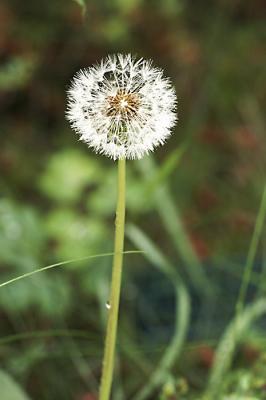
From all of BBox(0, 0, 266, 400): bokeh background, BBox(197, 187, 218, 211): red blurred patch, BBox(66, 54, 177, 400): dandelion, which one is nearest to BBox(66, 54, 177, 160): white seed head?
BBox(66, 54, 177, 400): dandelion

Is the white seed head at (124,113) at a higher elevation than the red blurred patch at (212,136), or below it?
below

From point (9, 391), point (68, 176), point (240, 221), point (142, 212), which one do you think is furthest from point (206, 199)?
point (9, 391)

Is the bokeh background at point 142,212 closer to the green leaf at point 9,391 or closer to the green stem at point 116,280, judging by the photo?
the green leaf at point 9,391

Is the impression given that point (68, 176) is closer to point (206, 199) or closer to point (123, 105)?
point (206, 199)

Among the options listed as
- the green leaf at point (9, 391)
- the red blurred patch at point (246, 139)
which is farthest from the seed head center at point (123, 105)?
the red blurred patch at point (246, 139)

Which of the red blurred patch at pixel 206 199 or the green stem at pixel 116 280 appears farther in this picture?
the red blurred patch at pixel 206 199

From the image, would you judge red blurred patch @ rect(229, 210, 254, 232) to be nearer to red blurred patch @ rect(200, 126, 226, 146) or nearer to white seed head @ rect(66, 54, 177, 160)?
red blurred patch @ rect(200, 126, 226, 146)

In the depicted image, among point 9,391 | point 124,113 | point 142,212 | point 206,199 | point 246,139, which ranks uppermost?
point 246,139

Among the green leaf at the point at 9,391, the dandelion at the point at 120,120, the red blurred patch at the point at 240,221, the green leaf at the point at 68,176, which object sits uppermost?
the green leaf at the point at 68,176
